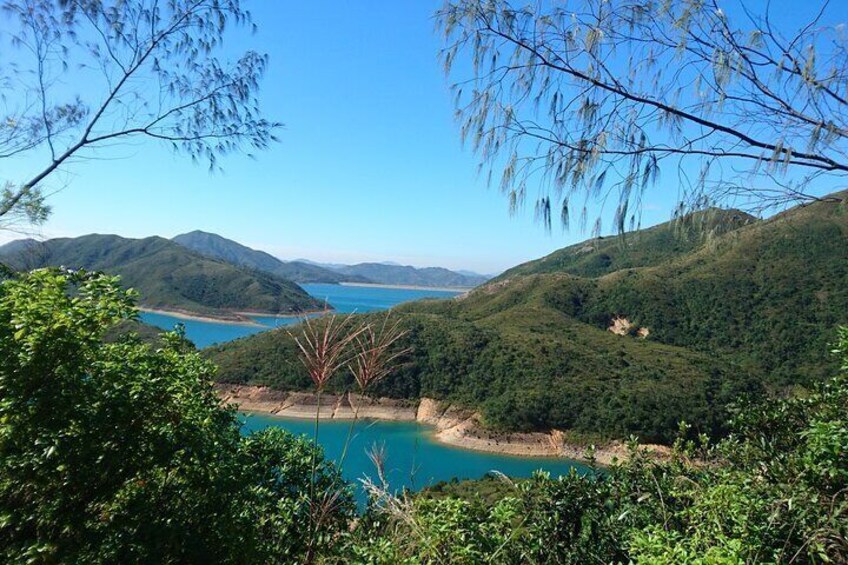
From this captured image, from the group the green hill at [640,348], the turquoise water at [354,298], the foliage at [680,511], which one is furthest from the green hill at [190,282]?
the foliage at [680,511]

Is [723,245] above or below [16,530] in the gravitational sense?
above

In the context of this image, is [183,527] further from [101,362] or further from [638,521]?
[638,521]

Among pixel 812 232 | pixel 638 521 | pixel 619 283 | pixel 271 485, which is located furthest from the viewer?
pixel 619 283

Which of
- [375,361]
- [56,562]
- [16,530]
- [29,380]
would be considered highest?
[375,361]

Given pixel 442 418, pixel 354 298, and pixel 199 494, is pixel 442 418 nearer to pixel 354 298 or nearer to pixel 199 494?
pixel 199 494

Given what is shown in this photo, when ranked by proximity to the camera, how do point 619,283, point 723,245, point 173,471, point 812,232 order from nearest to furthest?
point 723,245, point 173,471, point 812,232, point 619,283

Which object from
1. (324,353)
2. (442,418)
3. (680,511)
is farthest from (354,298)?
(324,353)

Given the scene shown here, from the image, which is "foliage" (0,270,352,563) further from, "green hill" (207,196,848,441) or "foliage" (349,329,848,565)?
"green hill" (207,196,848,441)

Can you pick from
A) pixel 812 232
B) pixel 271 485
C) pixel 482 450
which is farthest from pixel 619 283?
pixel 271 485

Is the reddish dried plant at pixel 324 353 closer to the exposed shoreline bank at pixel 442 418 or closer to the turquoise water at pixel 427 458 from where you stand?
the turquoise water at pixel 427 458
